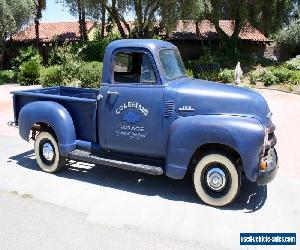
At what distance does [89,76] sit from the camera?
19.0 metres

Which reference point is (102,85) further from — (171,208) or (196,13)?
(196,13)

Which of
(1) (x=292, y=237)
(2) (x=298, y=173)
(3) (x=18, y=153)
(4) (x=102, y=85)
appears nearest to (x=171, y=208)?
(1) (x=292, y=237)

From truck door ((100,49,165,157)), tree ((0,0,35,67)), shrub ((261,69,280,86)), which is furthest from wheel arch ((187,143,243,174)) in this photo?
tree ((0,0,35,67))

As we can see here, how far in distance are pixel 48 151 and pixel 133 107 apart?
1.99 meters

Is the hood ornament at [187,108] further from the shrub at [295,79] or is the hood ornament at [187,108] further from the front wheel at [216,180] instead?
the shrub at [295,79]

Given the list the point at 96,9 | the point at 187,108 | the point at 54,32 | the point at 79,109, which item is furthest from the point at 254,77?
the point at 54,32

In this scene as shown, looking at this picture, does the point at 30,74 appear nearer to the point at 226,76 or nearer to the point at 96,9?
the point at 96,9

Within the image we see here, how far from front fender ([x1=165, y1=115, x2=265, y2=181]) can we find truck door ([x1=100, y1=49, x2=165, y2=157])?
0.31 meters

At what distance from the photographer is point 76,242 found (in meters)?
4.55

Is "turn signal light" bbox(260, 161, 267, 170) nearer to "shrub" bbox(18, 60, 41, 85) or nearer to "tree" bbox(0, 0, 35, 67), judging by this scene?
"shrub" bbox(18, 60, 41, 85)

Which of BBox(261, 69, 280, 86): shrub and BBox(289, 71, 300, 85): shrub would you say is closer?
BBox(289, 71, 300, 85): shrub

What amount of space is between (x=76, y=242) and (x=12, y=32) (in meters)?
24.1

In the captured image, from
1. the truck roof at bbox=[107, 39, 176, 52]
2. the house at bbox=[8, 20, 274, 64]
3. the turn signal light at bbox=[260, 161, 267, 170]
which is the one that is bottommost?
the turn signal light at bbox=[260, 161, 267, 170]

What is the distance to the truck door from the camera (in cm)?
582
